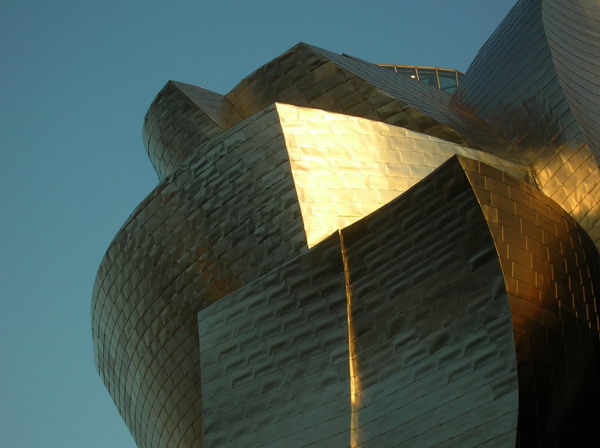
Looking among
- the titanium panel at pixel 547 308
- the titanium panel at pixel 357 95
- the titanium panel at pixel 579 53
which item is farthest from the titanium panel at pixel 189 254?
the titanium panel at pixel 579 53

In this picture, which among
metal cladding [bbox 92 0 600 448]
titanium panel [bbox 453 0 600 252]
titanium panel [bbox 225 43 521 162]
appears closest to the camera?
metal cladding [bbox 92 0 600 448]

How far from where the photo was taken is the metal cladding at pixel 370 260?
14359 millimetres

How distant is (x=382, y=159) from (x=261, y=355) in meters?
3.72

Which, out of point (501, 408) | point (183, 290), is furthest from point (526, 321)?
point (183, 290)

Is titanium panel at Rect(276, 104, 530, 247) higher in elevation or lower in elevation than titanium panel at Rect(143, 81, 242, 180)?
lower

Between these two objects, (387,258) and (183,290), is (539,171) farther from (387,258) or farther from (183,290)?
(183,290)

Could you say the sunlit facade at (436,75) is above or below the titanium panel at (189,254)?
above

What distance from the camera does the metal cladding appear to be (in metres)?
14.4

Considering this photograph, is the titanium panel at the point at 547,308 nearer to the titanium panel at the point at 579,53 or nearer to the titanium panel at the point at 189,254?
the titanium panel at the point at 579,53

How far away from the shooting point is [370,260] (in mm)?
15469

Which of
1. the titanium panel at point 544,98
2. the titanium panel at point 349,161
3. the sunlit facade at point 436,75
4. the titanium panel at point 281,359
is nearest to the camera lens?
the titanium panel at point 281,359

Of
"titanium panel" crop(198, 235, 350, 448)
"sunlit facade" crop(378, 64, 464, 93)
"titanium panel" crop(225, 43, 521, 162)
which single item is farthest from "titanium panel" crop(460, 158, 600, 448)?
"sunlit facade" crop(378, 64, 464, 93)

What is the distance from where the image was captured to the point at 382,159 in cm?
1794

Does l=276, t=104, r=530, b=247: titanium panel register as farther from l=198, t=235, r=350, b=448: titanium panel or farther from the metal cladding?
l=198, t=235, r=350, b=448: titanium panel
